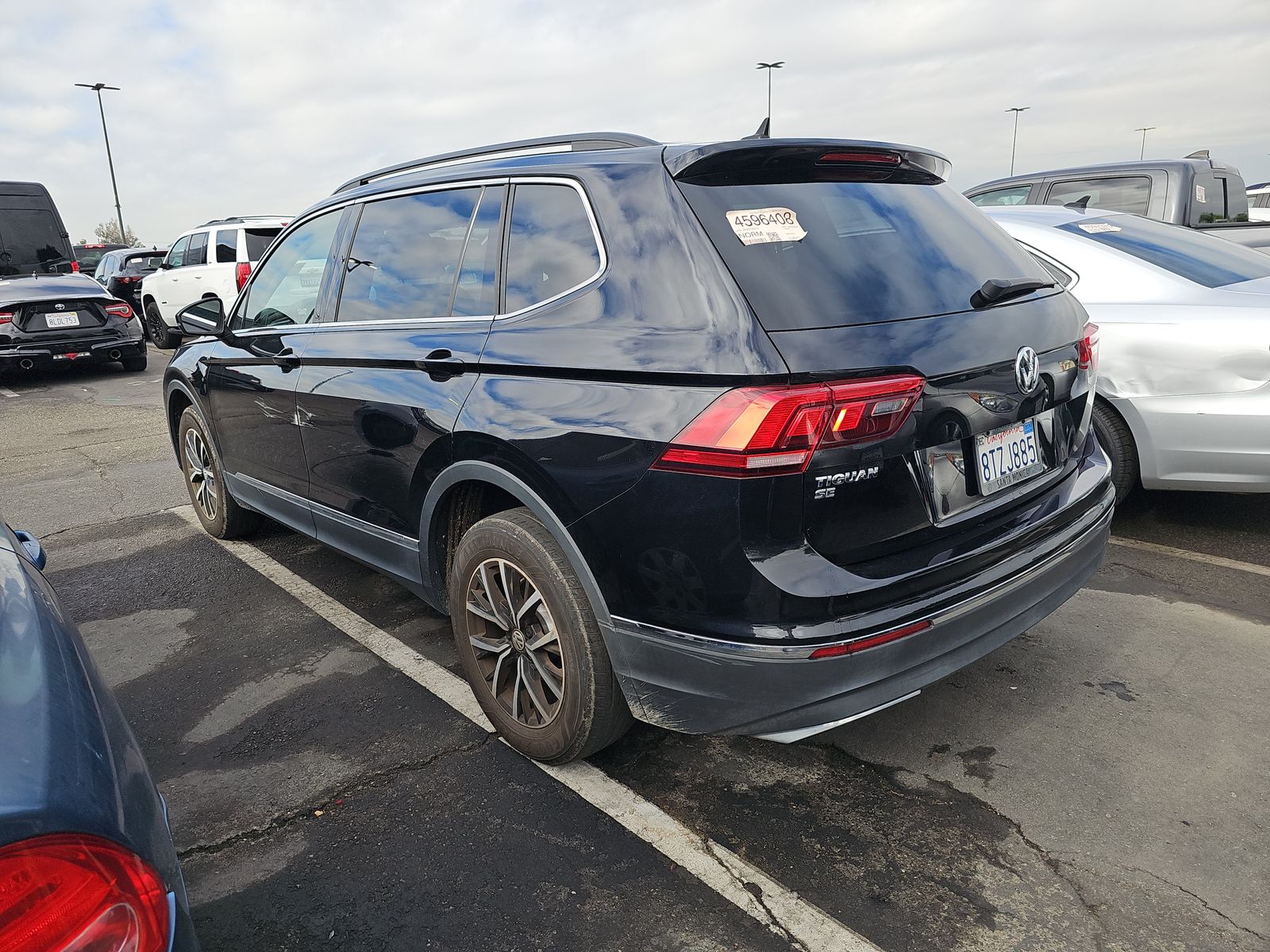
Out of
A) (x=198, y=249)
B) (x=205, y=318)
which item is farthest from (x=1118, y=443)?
(x=198, y=249)

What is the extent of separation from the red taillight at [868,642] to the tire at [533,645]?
639 mm

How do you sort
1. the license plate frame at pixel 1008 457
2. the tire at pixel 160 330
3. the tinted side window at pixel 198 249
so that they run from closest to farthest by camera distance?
the license plate frame at pixel 1008 457 < the tinted side window at pixel 198 249 < the tire at pixel 160 330

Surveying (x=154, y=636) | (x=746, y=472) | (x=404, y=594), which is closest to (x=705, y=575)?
(x=746, y=472)

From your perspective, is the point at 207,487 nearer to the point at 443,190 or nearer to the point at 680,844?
the point at 443,190

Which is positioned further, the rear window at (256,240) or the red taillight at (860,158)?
the rear window at (256,240)

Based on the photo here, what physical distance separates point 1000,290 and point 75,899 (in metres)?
2.48

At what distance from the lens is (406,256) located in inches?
129

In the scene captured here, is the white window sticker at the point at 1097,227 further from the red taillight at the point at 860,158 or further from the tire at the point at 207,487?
the tire at the point at 207,487

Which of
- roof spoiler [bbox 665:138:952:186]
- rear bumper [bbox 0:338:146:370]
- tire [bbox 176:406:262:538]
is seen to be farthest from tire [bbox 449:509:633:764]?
rear bumper [bbox 0:338:146:370]

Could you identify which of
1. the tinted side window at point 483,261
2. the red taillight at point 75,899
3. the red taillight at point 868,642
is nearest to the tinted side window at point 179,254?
the tinted side window at point 483,261

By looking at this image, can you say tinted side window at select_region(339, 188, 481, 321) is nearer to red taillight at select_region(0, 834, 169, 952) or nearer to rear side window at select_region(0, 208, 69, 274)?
red taillight at select_region(0, 834, 169, 952)

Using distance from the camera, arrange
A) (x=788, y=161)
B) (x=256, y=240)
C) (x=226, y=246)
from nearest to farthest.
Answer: (x=788, y=161) < (x=256, y=240) < (x=226, y=246)

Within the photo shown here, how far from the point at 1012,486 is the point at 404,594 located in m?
2.75

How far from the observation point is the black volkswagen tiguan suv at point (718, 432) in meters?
2.11
